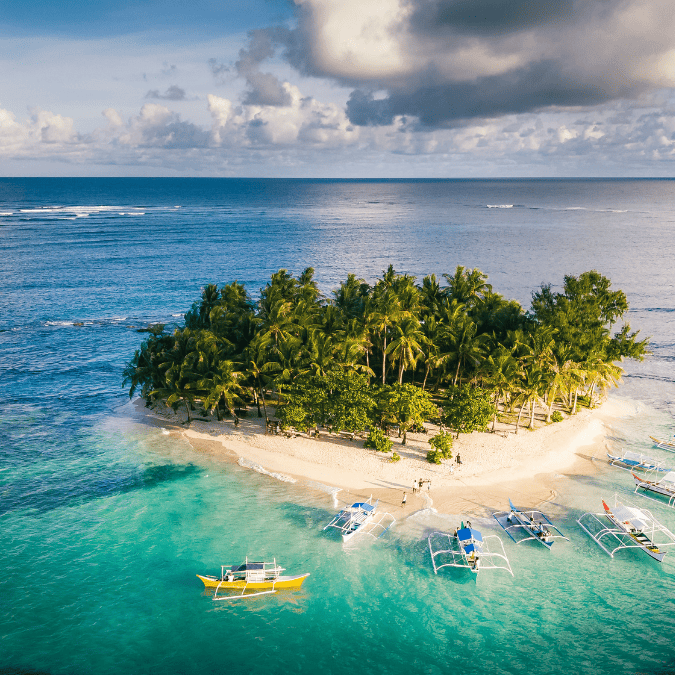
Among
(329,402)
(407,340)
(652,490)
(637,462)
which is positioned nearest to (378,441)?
(329,402)

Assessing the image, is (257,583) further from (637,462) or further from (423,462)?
(637,462)

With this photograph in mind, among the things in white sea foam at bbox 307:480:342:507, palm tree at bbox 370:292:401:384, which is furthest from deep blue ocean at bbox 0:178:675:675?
palm tree at bbox 370:292:401:384

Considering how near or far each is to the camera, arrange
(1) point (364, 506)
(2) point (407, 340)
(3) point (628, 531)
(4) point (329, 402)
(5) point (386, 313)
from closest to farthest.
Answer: (3) point (628, 531) < (1) point (364, 506) < (4) point (329, 402) < (2) point (407, 340) < (5) point (386, 313)

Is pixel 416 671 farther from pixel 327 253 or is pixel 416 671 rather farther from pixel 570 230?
pixel 570 230

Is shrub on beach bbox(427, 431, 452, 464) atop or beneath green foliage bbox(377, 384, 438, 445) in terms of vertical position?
beneath

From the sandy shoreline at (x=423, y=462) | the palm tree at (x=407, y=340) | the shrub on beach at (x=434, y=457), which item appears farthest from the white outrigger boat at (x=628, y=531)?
the palm tree at (x=407, y=340)

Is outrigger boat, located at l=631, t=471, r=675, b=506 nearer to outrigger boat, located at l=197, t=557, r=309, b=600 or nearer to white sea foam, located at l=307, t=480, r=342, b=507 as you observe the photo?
white sea foam, located at l=307, t=480, r=342, b=507
